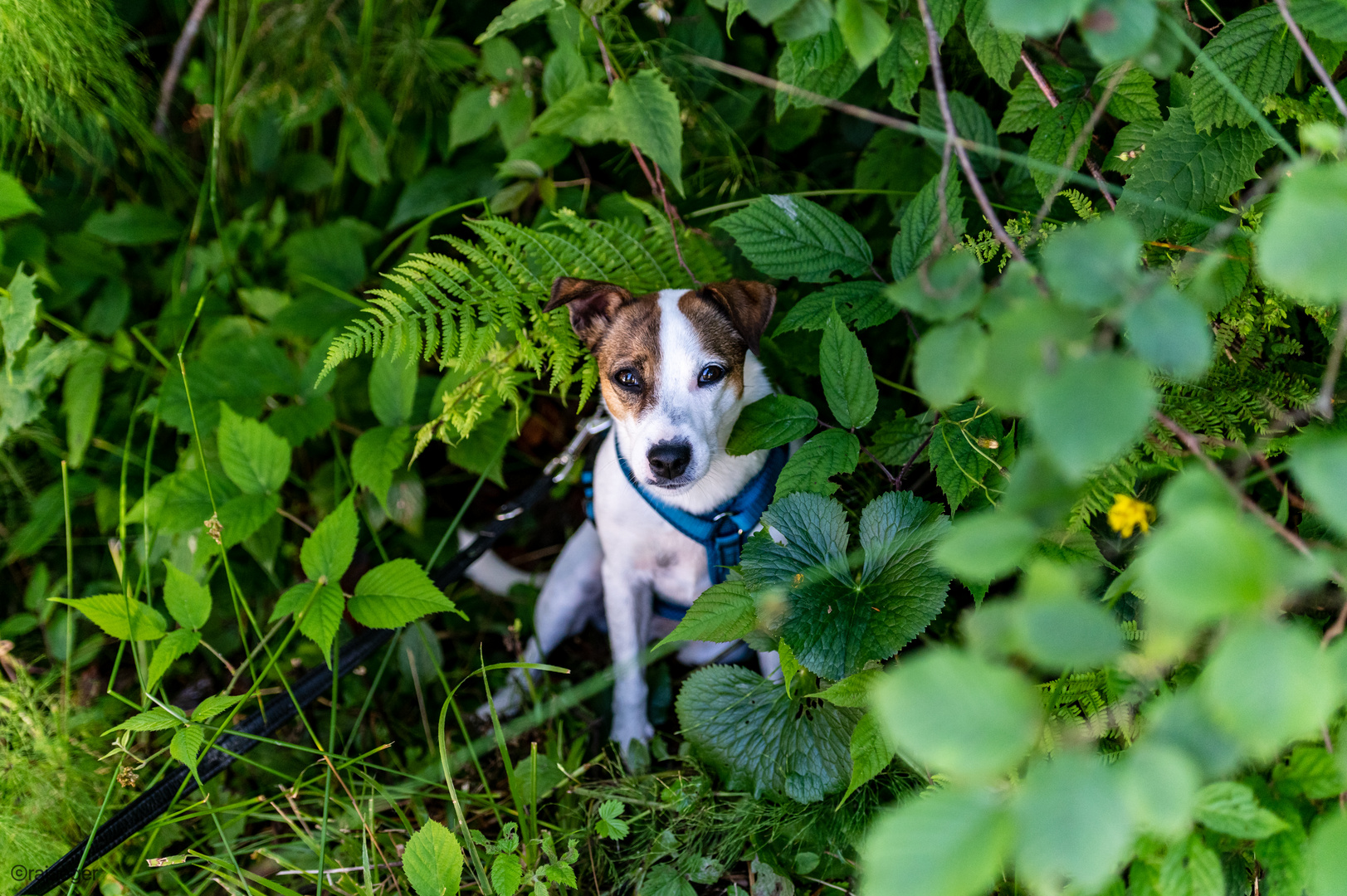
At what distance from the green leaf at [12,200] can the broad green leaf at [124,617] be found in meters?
1.74

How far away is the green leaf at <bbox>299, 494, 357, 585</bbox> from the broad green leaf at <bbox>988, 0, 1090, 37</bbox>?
2186 millimetres

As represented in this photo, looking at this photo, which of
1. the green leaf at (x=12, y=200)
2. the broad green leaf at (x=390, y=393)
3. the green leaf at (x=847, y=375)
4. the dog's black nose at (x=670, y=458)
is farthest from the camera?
the green leaf at (x=12, y=200)

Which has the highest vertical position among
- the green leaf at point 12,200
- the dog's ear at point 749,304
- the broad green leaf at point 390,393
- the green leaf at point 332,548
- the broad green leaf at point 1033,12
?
the broad green leaf at point 1033,12

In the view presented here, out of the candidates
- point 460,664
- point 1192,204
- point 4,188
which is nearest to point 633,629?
point 460,664

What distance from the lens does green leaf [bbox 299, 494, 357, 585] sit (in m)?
2.64

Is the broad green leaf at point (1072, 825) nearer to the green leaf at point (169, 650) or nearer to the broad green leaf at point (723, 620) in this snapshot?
the broad green leaf at point (723, 620)

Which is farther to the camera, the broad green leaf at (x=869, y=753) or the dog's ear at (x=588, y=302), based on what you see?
the dog's ear at (x=588, y=302)

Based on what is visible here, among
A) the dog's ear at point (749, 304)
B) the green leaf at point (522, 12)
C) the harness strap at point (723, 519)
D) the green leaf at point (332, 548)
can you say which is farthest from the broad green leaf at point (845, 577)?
the green leaf at point (522, 12)

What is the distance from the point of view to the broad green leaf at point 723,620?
2234 mm

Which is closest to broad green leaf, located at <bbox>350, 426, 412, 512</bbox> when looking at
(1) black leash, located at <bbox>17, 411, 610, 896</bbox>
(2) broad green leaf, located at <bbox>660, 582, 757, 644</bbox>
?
(1) black leash, located at <bbox>17, 411, 610, 896</bbox>

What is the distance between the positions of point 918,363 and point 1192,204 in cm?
158

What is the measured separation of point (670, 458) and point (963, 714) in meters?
1.68

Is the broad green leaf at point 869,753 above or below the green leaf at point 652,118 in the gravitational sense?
below

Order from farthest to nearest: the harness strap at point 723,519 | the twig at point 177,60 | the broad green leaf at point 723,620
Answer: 1. the twig at point 177,60
2. the harness strap at point 723,519
3. the broad green leaf at point 723,620
